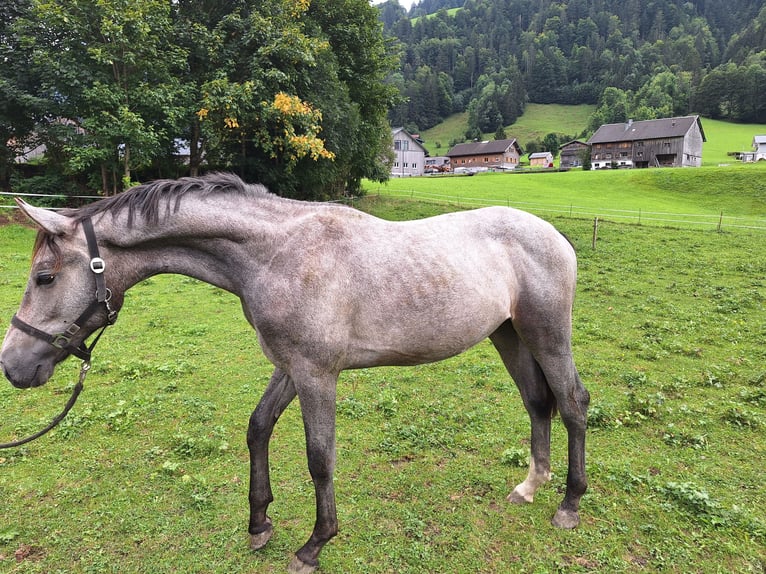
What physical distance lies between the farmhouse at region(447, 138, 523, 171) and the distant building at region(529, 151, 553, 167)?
3318mm

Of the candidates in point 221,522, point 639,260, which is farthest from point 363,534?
point 639,260

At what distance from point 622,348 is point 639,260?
8.88 metres

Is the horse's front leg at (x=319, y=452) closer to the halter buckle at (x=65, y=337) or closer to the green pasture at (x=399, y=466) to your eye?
the green pasture at (x=399, y=466)

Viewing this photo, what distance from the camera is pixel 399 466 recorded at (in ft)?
14.1

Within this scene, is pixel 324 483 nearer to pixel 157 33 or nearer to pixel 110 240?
pixel 110 240

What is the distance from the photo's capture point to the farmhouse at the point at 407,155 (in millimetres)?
80062

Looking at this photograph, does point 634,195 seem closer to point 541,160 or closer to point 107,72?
point 107,72

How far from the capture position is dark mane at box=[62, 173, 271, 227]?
2.52 m

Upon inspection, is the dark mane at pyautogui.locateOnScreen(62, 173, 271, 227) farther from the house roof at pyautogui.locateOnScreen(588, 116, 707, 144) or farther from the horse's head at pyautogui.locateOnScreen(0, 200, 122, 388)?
the house roof at pyautogui.locateOnScreen(588, 116, 707, 144)

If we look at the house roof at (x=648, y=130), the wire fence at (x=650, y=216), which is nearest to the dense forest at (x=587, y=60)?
the house roof at (x=648, y=130)

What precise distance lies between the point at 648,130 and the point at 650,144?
8.07 feet

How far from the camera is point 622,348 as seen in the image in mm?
7684

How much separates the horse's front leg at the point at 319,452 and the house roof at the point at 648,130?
2884 inches

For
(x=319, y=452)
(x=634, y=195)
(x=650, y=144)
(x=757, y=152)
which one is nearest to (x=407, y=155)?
(x=650, y=144)
